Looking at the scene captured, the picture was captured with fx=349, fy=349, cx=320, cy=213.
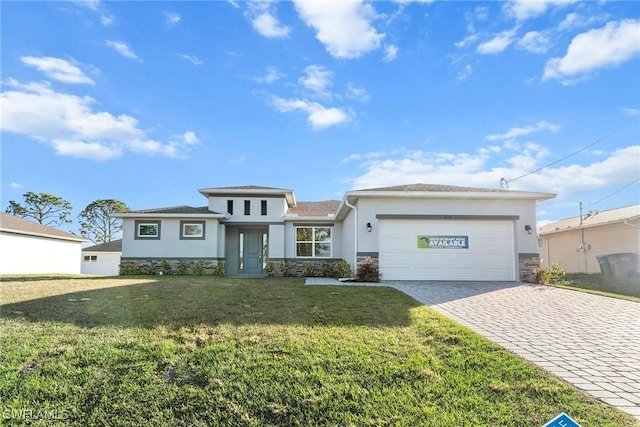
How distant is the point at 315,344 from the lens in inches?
161

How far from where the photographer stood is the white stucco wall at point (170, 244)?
52.7 feet

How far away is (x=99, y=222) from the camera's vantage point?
3391 cm

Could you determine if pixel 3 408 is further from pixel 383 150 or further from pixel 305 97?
Answer: pixel 383 150

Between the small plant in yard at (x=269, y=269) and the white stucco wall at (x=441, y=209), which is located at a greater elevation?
the white stucco wall at (x=441, y=209)

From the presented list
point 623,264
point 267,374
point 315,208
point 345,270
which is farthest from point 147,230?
point 623,264

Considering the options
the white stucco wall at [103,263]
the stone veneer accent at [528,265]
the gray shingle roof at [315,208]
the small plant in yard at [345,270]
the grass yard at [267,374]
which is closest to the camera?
the grass yard at [267,374]

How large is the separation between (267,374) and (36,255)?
21.8m

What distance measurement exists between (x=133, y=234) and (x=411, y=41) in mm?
14247

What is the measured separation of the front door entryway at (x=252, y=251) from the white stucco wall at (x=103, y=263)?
47.6 ft

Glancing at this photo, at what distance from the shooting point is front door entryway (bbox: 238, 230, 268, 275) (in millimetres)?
17078

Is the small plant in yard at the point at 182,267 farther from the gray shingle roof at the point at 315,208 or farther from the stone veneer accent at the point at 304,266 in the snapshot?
the gray shingle roof at the point at 315,208

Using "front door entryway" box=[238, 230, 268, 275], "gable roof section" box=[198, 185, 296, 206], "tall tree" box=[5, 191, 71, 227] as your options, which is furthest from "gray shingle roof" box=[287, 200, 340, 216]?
"tall tree" box=[5, 191, 71, 227]

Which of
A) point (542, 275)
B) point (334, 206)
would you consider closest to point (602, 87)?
point (542, 275)

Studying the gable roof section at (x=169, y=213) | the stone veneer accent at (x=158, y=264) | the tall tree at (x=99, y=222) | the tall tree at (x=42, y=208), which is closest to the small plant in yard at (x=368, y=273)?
the stone veneer accent at (x=158, y=264)
